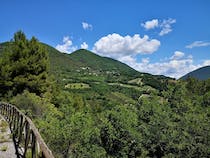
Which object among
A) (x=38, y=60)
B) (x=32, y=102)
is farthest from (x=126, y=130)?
(x=38, y=60)

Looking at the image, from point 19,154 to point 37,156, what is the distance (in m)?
2.49

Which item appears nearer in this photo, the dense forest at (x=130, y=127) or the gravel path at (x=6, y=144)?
the gravel path at (x=6, y=144)

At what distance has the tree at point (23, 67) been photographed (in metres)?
27.5

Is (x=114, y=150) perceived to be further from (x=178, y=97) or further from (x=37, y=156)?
(x=37, y=156)

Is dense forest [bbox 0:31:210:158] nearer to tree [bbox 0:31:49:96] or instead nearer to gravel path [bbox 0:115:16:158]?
tree [bbox 0:31:49:96]

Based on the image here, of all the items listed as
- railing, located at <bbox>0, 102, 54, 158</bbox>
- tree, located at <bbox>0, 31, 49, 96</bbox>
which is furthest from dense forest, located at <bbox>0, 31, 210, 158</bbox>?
railing, located at <bbox>0, 102, 54, 158</bbox>

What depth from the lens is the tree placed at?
27.5 m

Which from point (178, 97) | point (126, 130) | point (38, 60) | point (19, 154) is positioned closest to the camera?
point (19, 154)

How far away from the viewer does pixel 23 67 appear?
27.6m

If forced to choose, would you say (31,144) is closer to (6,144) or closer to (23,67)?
(6,144)

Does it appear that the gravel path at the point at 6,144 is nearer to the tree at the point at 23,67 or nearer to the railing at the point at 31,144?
the railing at the point at 31,144

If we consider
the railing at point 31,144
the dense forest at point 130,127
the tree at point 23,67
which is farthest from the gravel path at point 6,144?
the tree at point 23,67

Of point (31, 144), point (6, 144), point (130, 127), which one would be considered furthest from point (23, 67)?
point (31, 144)

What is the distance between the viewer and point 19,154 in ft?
24.9
